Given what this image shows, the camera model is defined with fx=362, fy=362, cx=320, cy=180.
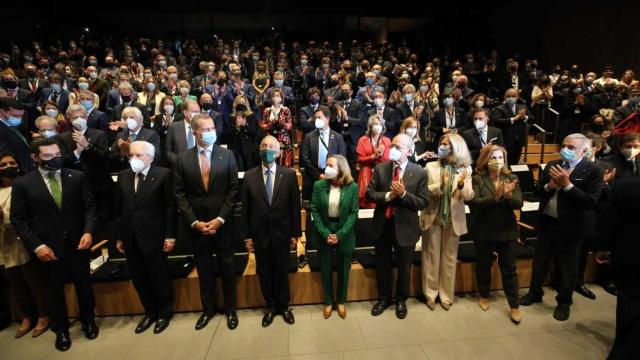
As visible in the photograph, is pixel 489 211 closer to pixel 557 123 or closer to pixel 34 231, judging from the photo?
pixel 34 231

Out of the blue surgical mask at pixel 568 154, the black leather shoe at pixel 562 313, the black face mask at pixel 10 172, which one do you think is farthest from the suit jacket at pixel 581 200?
the black face mask at pixel 10 172

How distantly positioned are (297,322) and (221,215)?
121 cm

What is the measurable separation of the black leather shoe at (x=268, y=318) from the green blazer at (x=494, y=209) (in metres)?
2.05

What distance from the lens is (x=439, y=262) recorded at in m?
3.51

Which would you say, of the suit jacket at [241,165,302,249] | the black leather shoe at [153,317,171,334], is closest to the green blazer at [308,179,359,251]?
the suit jacket at [241,165,302,249]

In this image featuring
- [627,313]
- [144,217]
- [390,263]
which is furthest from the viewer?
[390,263]

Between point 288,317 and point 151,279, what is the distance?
4.14 feet

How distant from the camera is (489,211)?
3.29 meters

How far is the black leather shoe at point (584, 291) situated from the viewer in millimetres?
3645

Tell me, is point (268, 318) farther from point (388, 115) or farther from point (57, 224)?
point (388, 115)

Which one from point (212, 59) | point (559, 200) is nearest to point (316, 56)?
point (212, 59)

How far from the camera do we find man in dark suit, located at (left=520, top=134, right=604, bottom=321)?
3.05 m

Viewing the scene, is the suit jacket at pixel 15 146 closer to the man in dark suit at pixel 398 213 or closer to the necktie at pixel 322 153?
the necktie at pixel 322 153

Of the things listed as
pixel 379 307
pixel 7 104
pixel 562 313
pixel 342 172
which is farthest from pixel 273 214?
pixel 7 104
